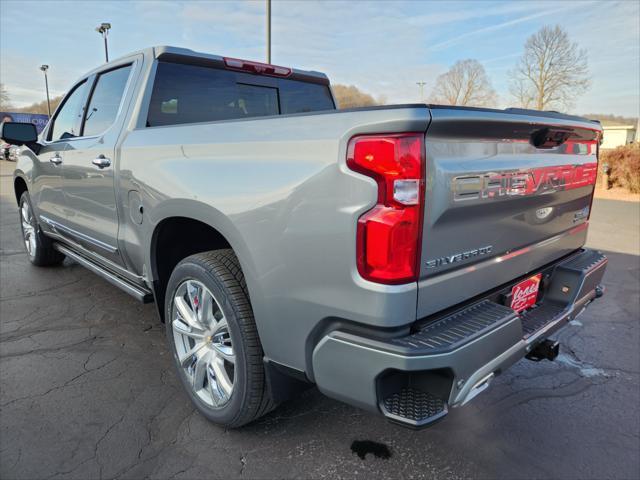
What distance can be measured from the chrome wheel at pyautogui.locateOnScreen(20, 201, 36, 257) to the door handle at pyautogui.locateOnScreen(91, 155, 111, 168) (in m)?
2.49

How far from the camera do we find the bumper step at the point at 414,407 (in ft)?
5.26

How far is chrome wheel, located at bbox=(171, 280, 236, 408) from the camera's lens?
92.0 inches

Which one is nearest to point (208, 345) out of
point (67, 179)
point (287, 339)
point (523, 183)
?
point (287, 339)

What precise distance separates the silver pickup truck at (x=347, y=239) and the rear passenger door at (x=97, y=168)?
35 millimetres

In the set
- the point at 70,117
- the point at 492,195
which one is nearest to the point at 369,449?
the point at 492,195

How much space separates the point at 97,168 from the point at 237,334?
5.90 ft

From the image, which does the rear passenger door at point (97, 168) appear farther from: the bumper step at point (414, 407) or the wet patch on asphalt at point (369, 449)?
the bumper step at point (414, 407)

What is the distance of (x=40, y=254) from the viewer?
512 centimetres

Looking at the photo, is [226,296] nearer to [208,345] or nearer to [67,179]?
[208,345]

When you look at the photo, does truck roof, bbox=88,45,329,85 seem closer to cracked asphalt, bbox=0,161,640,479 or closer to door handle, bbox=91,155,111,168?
door handle, bbox=91,155,111,168

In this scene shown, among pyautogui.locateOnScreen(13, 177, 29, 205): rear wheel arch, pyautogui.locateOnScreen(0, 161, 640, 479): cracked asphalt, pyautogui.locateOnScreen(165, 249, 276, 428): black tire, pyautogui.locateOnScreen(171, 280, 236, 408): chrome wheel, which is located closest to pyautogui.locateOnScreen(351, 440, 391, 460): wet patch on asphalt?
pyautogui.locateOnScreen(0, 161, 640, 479): cracked asphalt

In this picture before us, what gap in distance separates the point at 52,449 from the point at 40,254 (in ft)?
11.5

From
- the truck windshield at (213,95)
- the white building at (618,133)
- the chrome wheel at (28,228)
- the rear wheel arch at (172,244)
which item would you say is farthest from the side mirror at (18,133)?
the white building at (618,133)

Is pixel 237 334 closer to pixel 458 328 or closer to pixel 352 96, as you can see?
pixel 458 328
